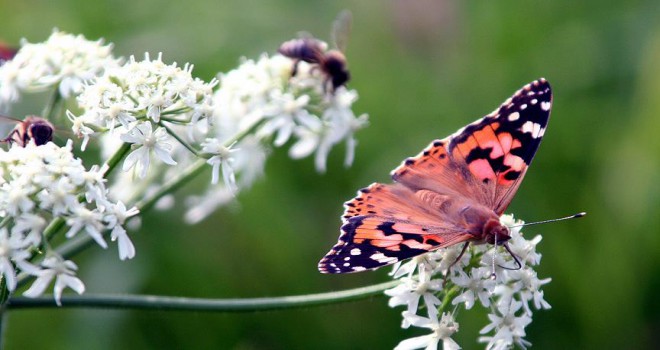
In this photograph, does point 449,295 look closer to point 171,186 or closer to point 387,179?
point 171,186

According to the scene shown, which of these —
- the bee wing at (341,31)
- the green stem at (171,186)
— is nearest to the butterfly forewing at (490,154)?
the green stem at (171,186)

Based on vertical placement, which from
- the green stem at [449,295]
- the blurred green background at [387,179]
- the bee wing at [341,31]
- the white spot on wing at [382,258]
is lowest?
the blurred green background at [387,179]

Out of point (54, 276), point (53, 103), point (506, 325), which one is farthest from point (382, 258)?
point (53, 103)

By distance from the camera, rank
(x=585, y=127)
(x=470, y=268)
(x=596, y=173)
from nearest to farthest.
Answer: (x=470, y=268) → (x=596, y=173) → (x=585, y=127)

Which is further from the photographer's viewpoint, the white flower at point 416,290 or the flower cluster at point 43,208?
the white flower at point 416,290

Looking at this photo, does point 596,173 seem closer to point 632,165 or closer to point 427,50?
point 632,165

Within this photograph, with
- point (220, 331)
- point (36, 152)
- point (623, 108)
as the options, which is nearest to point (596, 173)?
point (623, 108)

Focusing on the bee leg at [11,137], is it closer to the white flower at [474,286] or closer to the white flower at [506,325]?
the white flower at [474,286]
